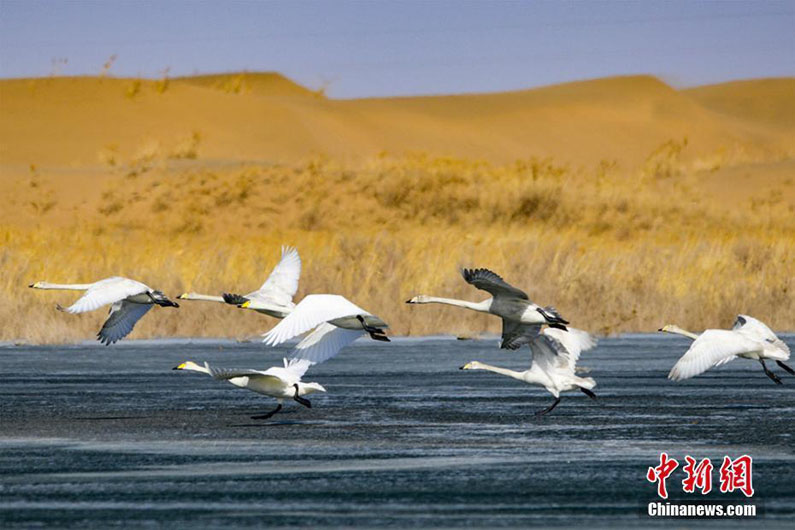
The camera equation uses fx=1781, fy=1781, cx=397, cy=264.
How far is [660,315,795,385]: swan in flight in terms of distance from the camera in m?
13.8

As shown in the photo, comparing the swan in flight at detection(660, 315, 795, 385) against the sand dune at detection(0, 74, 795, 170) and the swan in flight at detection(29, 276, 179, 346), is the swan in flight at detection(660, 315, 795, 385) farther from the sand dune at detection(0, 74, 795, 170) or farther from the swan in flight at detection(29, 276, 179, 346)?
the sand dune at detection(0, 74, 795, 170)

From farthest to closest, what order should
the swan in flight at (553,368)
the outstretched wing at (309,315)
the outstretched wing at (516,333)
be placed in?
1. the outstretched wing at (516,333)
2. the swan in flight at (553,368)
3. the outstretched wing at (309,315)

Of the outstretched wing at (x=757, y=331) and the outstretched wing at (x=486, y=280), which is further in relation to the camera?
the outstretched wing at (x=757, y=331)

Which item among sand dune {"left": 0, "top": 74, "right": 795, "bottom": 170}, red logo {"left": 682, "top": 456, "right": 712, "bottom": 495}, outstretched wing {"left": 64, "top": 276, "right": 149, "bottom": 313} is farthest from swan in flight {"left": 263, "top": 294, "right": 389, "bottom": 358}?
sand dune {"left": 0, "top": 74, "right": 795, "bottom": 170}

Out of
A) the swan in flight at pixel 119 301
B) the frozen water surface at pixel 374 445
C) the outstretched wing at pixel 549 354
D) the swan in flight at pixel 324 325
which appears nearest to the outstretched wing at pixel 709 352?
the frozen water surface at pixel 374 445

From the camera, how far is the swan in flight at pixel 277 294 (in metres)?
16.5

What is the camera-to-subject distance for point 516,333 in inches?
576

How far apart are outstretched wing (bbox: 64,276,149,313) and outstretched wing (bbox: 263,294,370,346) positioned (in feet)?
8.60

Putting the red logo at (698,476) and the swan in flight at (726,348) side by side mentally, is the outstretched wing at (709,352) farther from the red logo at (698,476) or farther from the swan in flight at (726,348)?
the red logo at (698,476)

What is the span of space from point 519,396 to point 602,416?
213 cm

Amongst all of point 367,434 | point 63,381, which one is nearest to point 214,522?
point 367,434

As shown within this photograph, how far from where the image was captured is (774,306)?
24344mm

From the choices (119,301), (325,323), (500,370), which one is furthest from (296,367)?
(119,301)

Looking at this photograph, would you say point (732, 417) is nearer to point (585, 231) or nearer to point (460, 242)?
point (460, 242)
